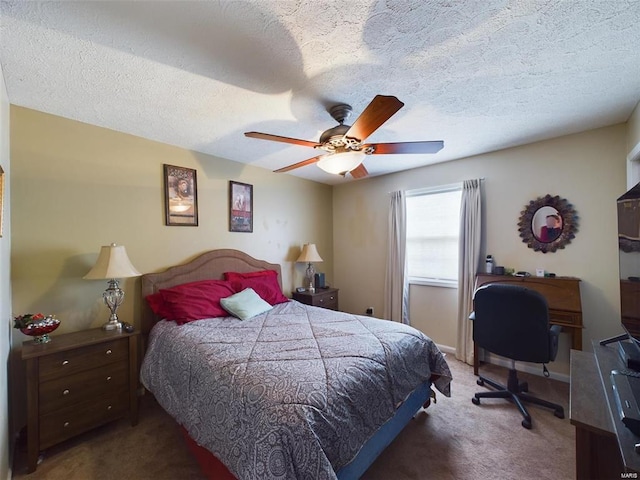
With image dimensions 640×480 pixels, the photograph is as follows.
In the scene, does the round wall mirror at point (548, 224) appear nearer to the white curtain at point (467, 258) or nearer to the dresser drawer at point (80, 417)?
the white curtain at point (467, 258)

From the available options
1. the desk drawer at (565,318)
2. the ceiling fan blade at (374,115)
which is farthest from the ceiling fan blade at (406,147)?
the desk drawer at (565,318)

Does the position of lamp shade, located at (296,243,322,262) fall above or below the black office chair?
above

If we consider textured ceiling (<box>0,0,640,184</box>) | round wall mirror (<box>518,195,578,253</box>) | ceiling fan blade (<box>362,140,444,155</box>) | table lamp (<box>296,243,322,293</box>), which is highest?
textured ceiling (<box>0,0,640,184</box>)

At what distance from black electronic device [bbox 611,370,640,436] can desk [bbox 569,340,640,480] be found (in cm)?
3

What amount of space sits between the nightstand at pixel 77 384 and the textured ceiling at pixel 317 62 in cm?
181

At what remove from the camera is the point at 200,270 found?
117 inches

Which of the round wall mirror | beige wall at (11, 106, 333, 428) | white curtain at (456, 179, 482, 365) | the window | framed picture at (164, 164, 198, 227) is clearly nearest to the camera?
beige wall at (11, 106, 333, 428)

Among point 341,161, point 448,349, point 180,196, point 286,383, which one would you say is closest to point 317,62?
point 341,161

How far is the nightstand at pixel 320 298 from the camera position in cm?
365

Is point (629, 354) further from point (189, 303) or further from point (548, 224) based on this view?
point (189, 303)

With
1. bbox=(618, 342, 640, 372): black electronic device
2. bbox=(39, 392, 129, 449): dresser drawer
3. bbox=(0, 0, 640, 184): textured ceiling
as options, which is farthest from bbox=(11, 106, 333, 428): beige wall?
bbox=(618, 342, 640, 372): black electronic device

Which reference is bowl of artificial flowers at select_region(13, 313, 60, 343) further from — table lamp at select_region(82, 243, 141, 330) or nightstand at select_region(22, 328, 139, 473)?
table lamp at select_region(82, 243, 141, 330)

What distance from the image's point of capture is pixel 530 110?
2180 millimetres

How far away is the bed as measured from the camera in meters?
1.16
